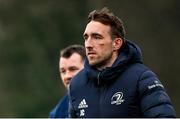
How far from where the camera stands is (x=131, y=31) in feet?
72.6

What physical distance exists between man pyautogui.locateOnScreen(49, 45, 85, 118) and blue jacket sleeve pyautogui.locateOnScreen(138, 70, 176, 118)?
234 centimetres

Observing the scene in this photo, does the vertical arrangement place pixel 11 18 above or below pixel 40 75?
above

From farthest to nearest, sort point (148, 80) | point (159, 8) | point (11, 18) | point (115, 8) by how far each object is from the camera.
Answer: point (11, 18) → point (159, 8) → point (115, 8) → point (148, 80)

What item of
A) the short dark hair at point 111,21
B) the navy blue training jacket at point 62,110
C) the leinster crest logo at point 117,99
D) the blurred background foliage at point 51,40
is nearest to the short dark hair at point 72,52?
the navy blue training jacket at point 62,110

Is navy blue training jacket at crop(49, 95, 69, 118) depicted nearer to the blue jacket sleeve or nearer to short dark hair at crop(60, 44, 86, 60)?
short dark hair at crop(60, 44, 86, 60)

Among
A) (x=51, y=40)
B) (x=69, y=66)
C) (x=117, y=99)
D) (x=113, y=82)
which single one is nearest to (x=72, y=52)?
(x=69, y=66)

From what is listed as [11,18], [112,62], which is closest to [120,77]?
[112,62]

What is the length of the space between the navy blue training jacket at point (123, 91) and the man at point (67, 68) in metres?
1.98

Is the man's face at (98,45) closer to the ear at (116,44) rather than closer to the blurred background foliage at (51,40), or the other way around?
the ear at (116,44)

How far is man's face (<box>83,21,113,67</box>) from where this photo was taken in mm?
6984

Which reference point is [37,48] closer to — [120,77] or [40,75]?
[40,75]

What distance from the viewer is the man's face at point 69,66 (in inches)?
361

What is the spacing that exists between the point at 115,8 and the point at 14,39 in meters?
4.16

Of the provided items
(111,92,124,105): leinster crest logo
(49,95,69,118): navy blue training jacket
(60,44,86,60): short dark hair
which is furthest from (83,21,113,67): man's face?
(60,44,86,60): short dark hair
